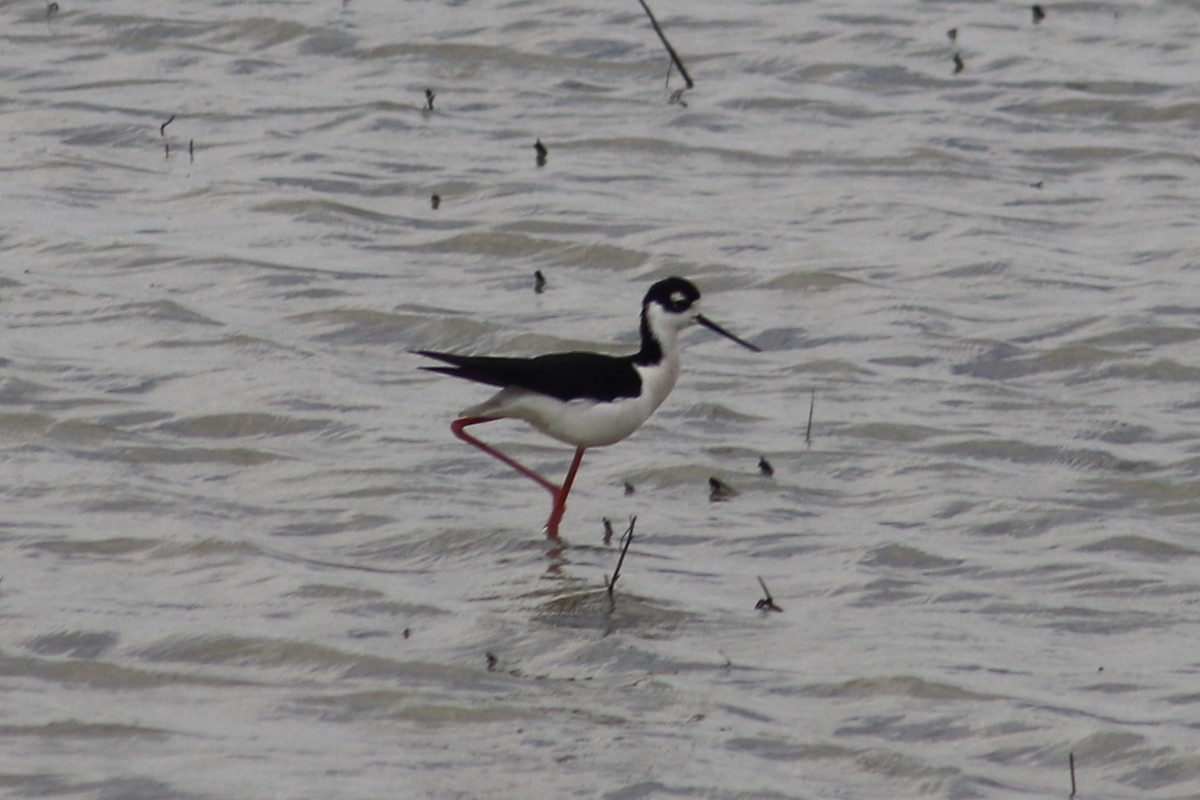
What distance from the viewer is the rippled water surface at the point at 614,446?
5.88 metres

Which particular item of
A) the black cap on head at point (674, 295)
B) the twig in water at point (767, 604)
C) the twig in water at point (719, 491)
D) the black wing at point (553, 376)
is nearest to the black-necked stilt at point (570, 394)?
the black wing at point (553, 376)

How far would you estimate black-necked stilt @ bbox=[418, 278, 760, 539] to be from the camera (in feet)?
25.0

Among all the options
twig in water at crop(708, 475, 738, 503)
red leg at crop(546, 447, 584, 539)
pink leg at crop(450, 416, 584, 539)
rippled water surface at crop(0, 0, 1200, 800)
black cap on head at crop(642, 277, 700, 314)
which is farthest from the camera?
black cap on head at crop(642, 277, 700, 314)

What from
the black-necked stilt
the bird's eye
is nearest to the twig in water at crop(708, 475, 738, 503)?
the black-necked stilt

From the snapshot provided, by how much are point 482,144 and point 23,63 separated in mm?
2797

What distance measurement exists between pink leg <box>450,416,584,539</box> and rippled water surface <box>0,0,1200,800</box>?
0.10 metres

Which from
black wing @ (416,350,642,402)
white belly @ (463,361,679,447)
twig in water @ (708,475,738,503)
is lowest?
twig in water @ (708,475,738,503)

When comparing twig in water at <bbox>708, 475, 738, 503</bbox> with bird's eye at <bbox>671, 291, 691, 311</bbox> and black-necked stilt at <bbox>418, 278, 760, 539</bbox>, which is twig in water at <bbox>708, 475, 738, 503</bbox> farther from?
bird's eye at <bbox>671, 291, 691, 311</bbox>

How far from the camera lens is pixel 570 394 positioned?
25.0ft

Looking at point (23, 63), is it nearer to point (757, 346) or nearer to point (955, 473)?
point (757, 346)

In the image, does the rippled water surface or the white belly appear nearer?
the rippled water surface

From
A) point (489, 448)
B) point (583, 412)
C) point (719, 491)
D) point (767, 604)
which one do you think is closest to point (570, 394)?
point (583, 412)

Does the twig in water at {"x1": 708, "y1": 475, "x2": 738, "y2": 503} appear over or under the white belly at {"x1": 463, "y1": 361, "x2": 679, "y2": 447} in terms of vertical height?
under

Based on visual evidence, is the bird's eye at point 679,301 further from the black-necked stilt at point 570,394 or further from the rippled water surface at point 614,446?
the rippled water surface at point 614,446
